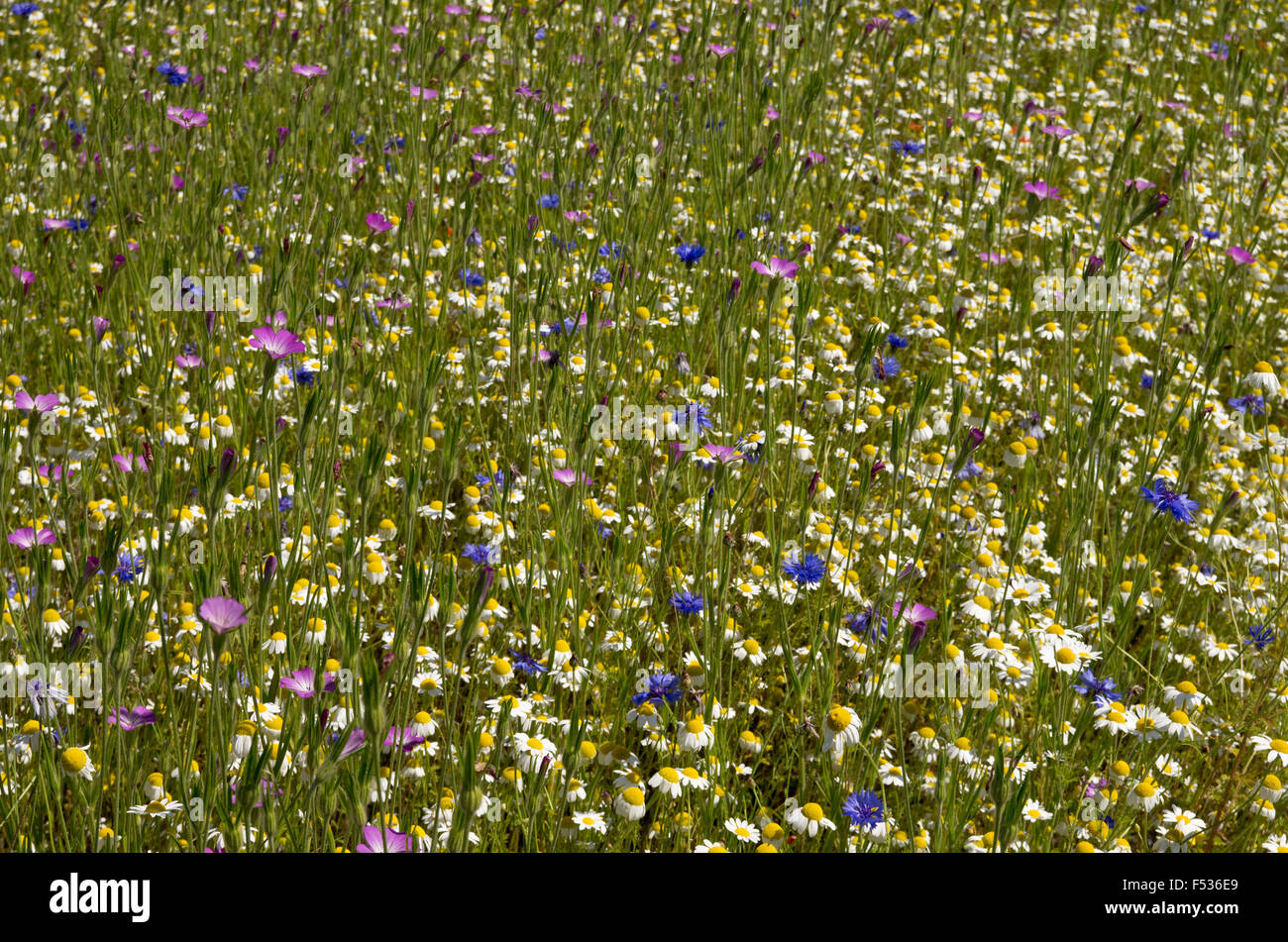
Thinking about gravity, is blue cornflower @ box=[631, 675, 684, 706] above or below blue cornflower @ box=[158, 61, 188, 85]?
below

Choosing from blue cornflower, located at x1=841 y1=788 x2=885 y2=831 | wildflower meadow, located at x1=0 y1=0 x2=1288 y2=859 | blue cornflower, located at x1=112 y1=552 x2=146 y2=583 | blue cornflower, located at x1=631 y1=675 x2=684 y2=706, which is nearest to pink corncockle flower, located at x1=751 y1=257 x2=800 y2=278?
wildflower meadow, located at x1=0 y1=0 x2=1288 y2=859

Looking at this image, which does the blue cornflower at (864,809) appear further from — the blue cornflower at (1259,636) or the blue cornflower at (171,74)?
the blue cornflower at (171,74)

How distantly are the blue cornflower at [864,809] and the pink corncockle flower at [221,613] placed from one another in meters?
1.03

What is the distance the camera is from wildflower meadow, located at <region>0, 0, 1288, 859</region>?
178 cm

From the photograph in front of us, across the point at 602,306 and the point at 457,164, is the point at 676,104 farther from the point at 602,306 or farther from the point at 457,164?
the point at 602,306

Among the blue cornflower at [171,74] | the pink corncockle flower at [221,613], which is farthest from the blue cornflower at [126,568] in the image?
the blue cornflower at [171,74]

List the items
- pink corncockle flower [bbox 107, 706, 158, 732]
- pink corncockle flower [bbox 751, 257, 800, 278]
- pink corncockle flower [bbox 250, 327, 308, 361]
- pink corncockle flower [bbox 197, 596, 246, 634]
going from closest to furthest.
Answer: pink corncockle flower [bbox 197, 596, 246, 634] → pink corncockle flower [bbox 107, 706, 158, 732] → pink corncockle flower [bbox 250, 327, 308, 361] → pink corncockle flower [bbox 751, 257, 800, 278]

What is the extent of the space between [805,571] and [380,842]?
1.10 meters

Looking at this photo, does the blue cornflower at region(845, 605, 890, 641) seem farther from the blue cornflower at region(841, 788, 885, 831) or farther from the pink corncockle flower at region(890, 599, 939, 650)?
the blue cornflower at region(841, 788, 885, 831)

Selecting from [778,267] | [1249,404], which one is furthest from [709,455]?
[1249,404]

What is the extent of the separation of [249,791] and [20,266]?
2702 millimetres

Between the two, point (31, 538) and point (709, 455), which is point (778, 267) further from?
point (31, 538)

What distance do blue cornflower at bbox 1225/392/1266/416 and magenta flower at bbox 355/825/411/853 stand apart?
2726 mm

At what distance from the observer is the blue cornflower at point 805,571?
2207mm
